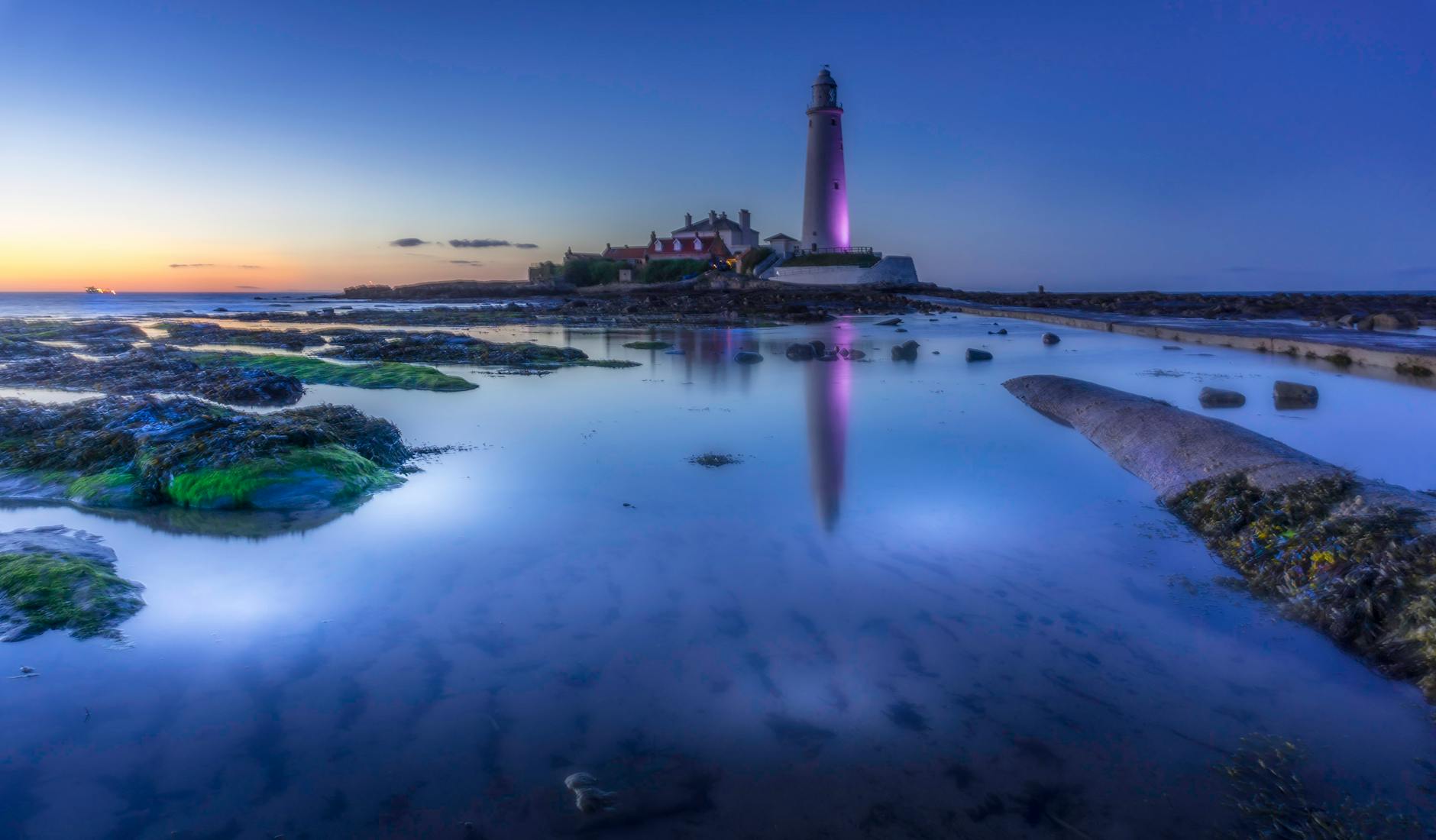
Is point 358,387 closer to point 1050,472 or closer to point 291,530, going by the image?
point 291,530

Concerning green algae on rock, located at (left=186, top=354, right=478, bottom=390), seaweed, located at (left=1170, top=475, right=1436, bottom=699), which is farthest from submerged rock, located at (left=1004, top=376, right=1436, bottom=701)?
green algae on rock, located at (left=186, top=354, right=478, bottom=390)

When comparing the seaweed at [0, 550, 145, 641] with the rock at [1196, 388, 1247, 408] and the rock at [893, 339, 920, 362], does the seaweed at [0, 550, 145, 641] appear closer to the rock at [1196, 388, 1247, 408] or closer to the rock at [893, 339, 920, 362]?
the rock at [1196, 388, 1247, 408]

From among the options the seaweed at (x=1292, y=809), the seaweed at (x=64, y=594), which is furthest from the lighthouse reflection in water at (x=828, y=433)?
the seaweed at (x=64, y=594)

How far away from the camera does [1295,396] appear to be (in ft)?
30.1

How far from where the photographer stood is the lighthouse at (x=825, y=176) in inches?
2237

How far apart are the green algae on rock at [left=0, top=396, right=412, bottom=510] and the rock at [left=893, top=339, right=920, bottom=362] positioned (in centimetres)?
1076

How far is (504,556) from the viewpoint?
425cm

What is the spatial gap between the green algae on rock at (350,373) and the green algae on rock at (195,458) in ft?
14.1

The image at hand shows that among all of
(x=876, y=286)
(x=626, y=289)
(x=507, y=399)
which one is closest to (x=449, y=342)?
(x=507, y=399)

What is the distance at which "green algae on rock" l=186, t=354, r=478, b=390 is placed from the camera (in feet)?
36.9

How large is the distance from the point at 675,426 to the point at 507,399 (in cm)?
305

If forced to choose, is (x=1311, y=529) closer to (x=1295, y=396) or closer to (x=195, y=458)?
(x=1295, y=396)

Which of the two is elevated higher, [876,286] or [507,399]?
[876,286]

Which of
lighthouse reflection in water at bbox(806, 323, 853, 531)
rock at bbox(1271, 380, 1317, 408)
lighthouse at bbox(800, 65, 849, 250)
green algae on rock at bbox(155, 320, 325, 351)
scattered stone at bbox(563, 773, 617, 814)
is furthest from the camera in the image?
lighthouse at bbox(800, 65, 849, 250)
